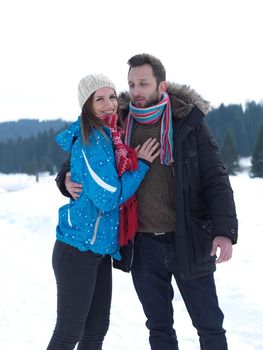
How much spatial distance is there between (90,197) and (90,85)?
0.74 meters

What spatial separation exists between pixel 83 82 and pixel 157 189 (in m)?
0.88

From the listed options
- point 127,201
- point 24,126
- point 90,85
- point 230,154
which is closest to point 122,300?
point 127,201

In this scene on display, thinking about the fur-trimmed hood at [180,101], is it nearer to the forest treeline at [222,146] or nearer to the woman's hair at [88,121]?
the woman's hair at [88,121]

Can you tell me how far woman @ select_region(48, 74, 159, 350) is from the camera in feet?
9.12

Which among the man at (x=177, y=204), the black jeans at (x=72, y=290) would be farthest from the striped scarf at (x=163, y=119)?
the black jeans at (x=72, y=290)

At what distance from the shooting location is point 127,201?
300cm

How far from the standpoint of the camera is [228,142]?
51.6m

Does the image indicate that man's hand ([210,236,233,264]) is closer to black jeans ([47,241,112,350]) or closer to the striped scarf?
the striped scarf

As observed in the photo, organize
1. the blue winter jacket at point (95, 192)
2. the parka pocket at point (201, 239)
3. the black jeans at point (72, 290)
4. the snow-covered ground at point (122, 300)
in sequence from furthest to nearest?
1. the snow-covered ground at point (122, 300)
2. the parka pocket at point (201, 239)
3. the black jeans at point (72, 290)
4. the blue winter jacket at point (95, 192)

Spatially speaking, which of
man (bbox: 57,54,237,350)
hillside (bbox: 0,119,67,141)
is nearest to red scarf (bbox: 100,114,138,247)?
man (bbox: 57,54,237,350)

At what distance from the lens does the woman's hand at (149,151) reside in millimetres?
2971

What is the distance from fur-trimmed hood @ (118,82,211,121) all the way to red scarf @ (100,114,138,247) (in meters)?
0.26

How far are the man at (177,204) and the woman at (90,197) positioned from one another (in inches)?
6.2

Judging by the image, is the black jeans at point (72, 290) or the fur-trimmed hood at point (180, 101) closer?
the black jeans at point (72, 290)
